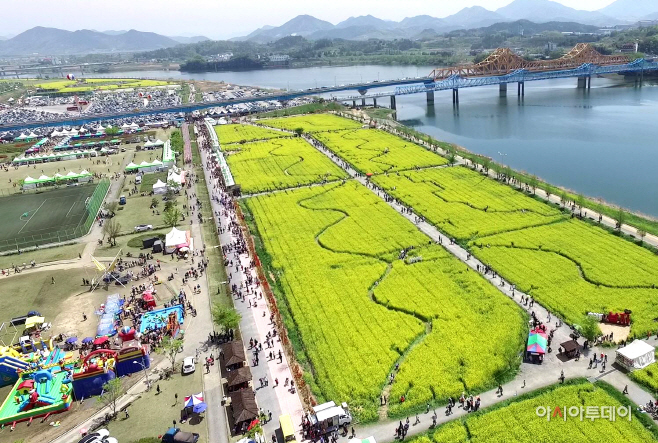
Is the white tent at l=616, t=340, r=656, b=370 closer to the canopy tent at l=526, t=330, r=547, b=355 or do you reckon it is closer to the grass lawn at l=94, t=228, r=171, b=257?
the canopy tent at l=526, t=330, r=547, b=355

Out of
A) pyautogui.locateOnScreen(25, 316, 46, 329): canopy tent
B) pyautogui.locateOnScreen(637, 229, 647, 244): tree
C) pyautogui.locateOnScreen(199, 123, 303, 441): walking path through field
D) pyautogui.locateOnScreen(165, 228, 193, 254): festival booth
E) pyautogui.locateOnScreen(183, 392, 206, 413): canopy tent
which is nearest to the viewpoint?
pyautogui.locateOnScreen(183, 392, 206, 413): canopy tent

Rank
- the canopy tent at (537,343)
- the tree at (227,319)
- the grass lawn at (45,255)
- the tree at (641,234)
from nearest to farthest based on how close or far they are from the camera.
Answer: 1. the canopy tent at (537,343)
2. the tree at (227,319)
3. the tree at (641,234)
4. the grass lawn at (45,255)

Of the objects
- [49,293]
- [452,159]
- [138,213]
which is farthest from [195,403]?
[452,159]

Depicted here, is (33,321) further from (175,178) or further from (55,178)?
(55,178)

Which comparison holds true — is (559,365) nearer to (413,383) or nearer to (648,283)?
(413,383)

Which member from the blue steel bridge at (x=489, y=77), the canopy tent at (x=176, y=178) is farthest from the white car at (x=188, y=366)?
the blue steel bridge at (x=489, y=77)

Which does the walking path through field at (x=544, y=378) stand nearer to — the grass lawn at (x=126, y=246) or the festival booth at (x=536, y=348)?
the festival booth at (x=536, y=348)

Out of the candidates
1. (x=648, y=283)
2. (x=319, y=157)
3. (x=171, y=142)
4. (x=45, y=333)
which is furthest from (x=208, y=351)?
(x=171, y=142)

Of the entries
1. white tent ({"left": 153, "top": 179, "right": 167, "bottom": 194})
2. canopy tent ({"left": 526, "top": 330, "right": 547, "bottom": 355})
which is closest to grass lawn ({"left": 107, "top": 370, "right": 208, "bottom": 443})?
canopy tent ({"left": 526, "top": 330, "right": 547, "bottom": 355})
